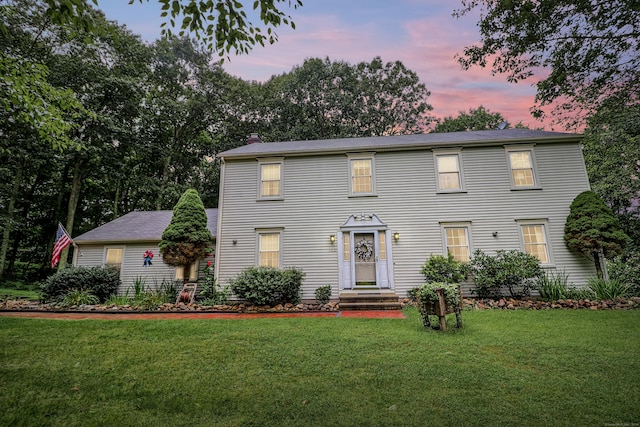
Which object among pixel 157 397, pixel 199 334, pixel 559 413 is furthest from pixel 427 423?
pixel 199 334

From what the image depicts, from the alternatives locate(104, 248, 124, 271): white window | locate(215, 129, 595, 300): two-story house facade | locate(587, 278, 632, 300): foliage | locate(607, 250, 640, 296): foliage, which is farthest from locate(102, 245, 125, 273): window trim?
locate(607, 250, 640, 296): foliage

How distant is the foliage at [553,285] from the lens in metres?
9.32

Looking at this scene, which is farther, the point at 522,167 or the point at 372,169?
the point at 372,169

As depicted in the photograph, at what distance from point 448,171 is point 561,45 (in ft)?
15.4

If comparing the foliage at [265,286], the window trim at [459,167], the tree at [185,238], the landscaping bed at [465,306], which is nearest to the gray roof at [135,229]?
the tree at [185,238]

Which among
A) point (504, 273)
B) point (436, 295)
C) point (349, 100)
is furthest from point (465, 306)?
point (349, 100)

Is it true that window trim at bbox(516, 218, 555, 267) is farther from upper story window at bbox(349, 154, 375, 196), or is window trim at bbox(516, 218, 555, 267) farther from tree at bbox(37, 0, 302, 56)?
tree at bbox(37, 0, 302, 56)

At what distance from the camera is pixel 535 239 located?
1054 cm

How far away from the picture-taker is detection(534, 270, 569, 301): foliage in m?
9.32

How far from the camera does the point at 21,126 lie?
15.8 m

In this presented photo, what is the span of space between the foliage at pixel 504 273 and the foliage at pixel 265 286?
5970mm

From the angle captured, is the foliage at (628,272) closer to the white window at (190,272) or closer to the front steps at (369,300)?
the front steps at (369,300)

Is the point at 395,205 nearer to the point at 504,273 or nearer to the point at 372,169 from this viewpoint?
the point at 372,169

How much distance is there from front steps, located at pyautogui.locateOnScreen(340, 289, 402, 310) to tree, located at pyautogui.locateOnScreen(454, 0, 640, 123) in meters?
6.92
